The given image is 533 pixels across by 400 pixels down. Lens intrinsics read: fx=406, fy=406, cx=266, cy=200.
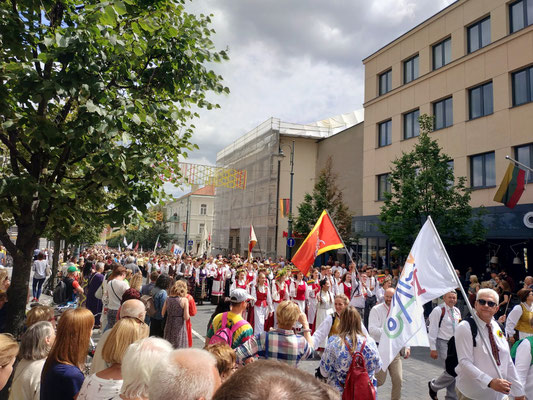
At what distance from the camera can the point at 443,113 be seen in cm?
2200

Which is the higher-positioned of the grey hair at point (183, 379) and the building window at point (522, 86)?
the building window at point (522, 86)

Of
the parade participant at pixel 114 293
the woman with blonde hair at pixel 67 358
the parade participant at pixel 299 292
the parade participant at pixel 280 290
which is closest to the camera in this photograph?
the woman with blonde hair at pixel 67 358

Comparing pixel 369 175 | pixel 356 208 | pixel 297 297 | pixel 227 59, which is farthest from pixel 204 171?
pixel 227 59

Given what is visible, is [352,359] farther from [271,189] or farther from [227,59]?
[271,189]

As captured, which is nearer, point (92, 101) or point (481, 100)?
point (92, 101)

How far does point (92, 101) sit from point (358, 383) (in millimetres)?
4330

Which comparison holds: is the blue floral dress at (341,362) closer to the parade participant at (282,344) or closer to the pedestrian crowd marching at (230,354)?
the pedestrian crowd marching at (230,354)

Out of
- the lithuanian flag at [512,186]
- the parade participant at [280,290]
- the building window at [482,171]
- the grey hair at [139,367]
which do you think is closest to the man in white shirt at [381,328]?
the grey hair at [139,367]

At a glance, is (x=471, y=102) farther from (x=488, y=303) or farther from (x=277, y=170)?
(x=277, y=170)

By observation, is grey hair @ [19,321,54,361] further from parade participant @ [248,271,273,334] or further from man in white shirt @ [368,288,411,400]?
parade participant @ [248,271,273,334]

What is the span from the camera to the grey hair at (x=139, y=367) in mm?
2602

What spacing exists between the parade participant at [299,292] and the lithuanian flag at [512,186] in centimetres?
875

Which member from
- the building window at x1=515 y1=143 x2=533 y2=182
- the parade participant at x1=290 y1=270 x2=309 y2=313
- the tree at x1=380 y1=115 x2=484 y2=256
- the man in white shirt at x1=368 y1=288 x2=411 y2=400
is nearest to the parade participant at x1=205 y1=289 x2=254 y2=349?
the man in white shirt at x1=368 y1=288 x2=411 y2=400

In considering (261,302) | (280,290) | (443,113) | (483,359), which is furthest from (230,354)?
(443,113)
